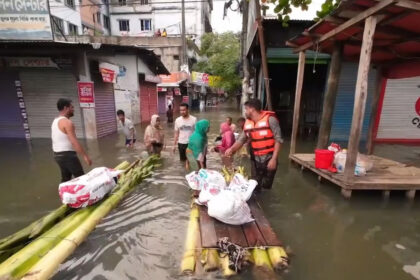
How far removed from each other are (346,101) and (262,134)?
312 inches

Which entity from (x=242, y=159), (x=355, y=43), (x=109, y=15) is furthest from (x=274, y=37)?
(x=109, y=15)

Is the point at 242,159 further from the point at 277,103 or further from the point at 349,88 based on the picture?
the point at 277,103

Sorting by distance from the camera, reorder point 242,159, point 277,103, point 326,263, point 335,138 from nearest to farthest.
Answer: point 326,263 < point 242,159 < point 335,138 < point 277,103

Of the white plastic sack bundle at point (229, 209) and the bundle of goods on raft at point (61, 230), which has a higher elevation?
the white plastic sack bundle at point (229, 209)

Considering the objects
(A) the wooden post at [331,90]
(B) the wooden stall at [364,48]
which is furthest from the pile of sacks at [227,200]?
(A) the wooden post at [331,90]

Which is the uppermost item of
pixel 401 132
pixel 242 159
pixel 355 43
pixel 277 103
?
pixel 355 43

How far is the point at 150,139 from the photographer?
7156 millimetres

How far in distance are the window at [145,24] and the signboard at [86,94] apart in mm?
24942

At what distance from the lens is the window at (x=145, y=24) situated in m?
31.5

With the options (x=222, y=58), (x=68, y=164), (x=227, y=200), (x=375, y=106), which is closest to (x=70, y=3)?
(x=222, y=58)

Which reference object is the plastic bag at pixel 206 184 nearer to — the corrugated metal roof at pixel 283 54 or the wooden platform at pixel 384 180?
the wooden platform at pixel 384 180

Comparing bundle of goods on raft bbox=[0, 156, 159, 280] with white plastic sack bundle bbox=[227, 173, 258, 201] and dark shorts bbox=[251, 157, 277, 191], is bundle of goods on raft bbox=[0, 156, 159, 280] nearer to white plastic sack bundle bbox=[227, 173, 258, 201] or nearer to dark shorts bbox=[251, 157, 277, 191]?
white plastic sack bundle bbox=[227, 173, 258, 201]

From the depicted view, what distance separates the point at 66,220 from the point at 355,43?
684 cm

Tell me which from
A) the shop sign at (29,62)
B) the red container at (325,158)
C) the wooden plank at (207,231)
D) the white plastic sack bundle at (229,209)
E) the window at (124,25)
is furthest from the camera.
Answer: the window at (124,25)
